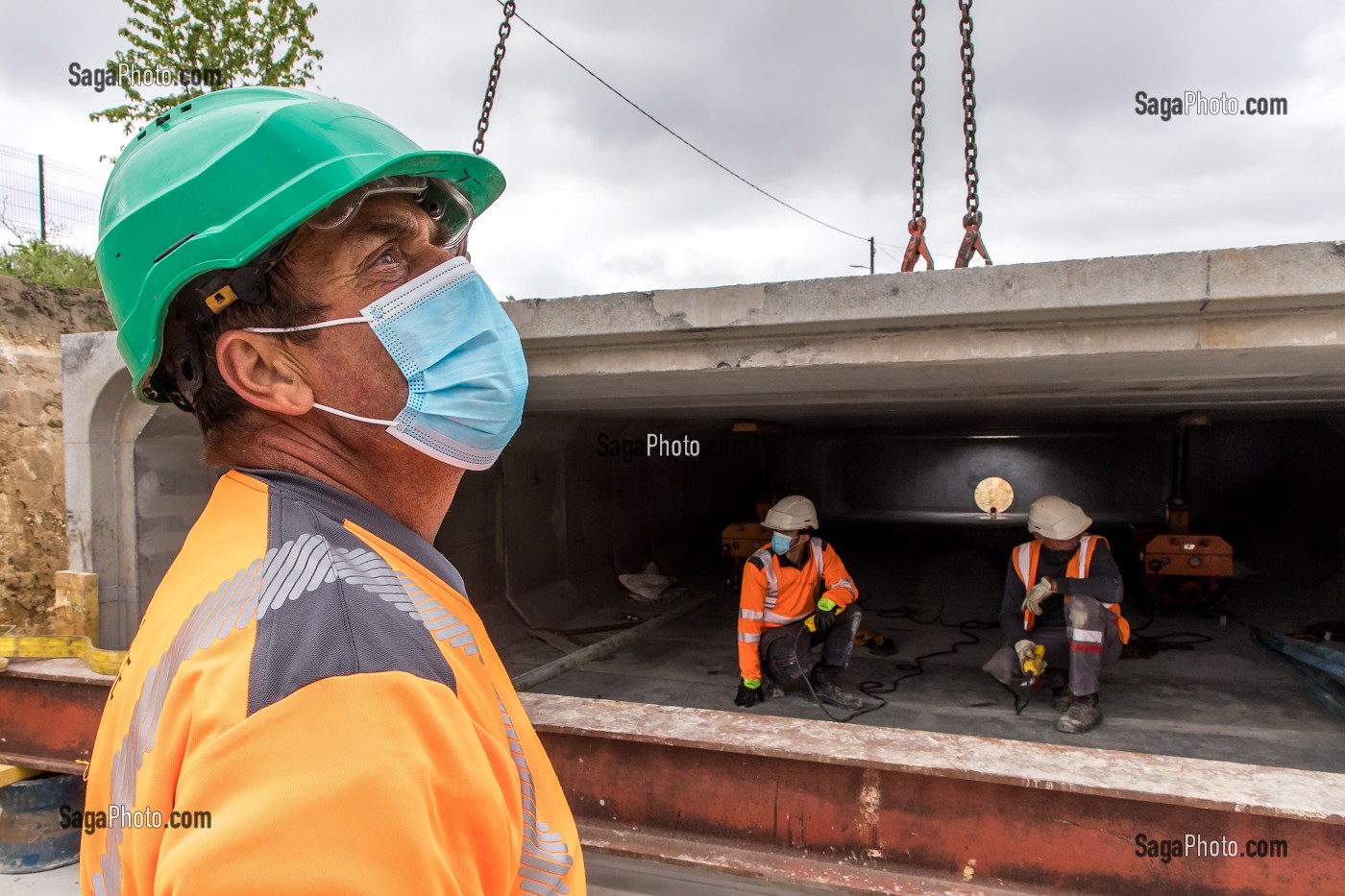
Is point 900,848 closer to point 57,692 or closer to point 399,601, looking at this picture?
point 399,601

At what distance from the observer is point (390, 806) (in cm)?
71

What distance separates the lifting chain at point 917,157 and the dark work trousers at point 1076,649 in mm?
3287

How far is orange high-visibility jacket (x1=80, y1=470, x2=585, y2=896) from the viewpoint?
2.25 feet

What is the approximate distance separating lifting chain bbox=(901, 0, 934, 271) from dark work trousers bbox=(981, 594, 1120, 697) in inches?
129

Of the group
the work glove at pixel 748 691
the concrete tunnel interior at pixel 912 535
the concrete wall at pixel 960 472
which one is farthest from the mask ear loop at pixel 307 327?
the concrete wall at pixel 960 472

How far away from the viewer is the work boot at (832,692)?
6.00 m

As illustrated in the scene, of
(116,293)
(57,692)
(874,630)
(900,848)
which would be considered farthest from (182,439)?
(874,630)

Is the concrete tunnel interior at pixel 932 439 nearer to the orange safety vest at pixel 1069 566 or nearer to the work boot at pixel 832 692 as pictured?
the work boot at pixel 832 692

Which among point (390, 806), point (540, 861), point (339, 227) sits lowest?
point (540, 861)

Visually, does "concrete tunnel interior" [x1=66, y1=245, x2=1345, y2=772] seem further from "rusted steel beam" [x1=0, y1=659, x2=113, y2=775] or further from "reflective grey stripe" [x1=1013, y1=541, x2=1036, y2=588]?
"reflective grey stripe" [x1=1013, y1=541, x2=1036, y2=588]

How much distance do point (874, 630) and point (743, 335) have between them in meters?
5.43

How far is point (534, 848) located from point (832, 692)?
5.41m

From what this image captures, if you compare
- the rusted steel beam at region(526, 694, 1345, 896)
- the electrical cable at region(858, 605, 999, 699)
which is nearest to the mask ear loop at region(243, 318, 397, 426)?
the rusted steel beam at region(526, 694, 1345, 896)

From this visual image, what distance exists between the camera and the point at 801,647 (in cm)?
639
